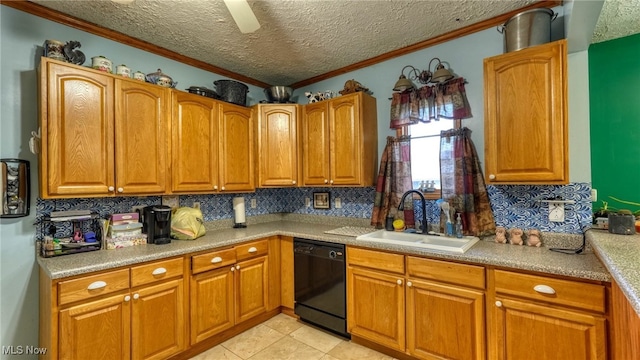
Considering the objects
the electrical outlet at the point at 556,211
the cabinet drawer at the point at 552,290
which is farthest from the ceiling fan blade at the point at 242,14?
the electrical outlet at the point at 556,211

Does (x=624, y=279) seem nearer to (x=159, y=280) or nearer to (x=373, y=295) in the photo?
(x=373, y=295)

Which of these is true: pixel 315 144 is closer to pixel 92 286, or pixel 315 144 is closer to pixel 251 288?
pixel 251 288

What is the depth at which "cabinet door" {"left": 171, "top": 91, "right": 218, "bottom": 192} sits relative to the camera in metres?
2.43

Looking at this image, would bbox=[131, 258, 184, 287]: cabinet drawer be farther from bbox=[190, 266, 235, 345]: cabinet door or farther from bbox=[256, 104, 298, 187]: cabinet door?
bbox=[256, 104, 298, 187]: cabinet door

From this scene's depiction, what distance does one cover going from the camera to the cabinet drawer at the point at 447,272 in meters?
1.77

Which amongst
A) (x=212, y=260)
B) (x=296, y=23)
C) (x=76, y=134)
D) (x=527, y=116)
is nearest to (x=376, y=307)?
(x=212, y=260)

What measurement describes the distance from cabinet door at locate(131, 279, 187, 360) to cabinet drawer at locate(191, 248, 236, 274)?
153 mm


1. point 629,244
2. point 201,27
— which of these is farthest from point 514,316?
point 201,27

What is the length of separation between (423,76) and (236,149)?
1932mm

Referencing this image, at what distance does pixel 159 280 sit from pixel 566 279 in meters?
2.52

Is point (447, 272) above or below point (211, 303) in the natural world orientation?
above

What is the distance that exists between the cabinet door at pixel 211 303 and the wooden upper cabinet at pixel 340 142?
50.3 inches

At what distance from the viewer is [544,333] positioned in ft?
5.11

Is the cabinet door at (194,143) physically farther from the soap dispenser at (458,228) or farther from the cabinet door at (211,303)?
the soap dispenser at (458,228)
